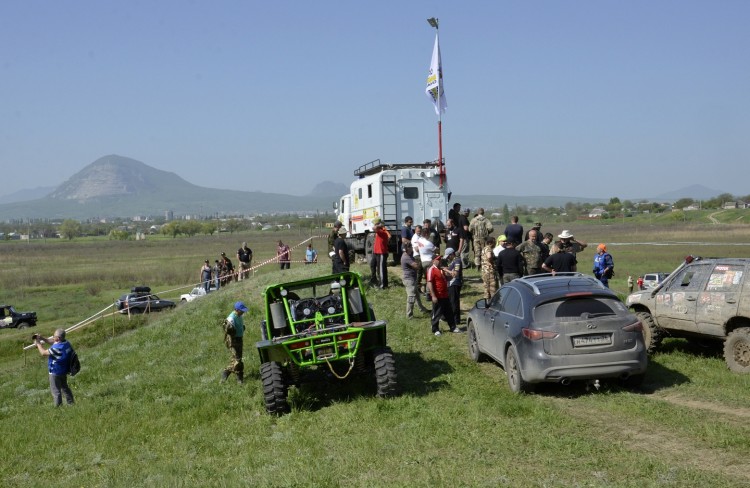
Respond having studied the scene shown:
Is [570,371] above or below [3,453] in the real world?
above

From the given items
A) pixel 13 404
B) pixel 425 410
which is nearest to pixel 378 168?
pixel 13 404

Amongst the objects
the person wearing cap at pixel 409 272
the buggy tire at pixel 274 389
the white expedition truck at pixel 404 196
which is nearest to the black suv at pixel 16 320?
the white expedition truck at pixel 404 196

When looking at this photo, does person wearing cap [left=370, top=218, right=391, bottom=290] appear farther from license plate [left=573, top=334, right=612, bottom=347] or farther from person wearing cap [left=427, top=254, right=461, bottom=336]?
license plate [left=573, top=334, right=612, bottom=347]

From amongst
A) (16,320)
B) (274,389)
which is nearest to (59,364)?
(274,389)

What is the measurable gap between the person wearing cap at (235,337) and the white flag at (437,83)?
12557 mm

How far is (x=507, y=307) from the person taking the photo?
1112cm

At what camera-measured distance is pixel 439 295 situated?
14.0 m

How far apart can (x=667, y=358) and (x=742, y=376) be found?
1804 millimetres

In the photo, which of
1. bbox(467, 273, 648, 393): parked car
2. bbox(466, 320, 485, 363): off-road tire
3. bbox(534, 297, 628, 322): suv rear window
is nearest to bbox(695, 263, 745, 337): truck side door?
bbox(467, 273, 648, 393): parked car

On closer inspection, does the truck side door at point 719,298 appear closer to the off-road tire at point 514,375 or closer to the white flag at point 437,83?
the off-road tire at point 514,375

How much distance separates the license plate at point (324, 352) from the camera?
10.8m

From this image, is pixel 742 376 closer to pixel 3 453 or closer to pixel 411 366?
pixel 411 366

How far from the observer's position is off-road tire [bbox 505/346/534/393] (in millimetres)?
10188

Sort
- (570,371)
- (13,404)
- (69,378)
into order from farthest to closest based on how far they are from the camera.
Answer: (69,378) < (13,404) < (570,371)
